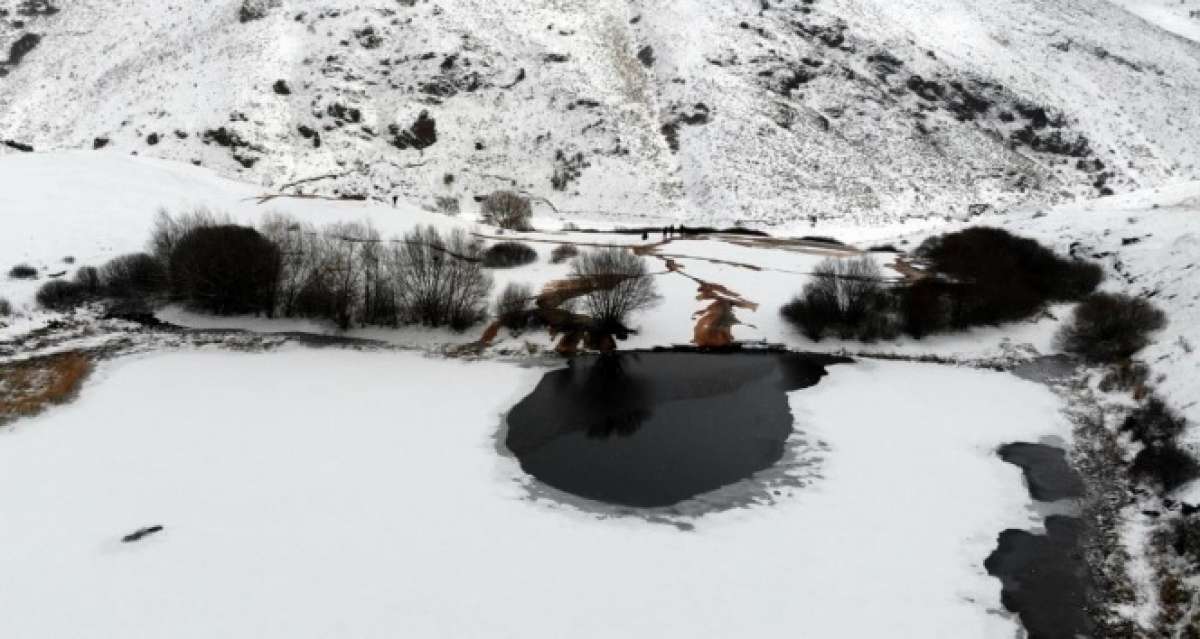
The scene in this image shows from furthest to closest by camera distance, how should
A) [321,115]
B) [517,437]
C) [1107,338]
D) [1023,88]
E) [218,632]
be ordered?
1. [1023,88]
2. [321,115]
3. [1107,338]
4. [517,437]
5. [218,632]

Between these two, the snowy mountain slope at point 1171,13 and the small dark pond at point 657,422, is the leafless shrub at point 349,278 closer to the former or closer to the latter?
the small dark pond at point 657,422

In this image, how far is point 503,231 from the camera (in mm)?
47312

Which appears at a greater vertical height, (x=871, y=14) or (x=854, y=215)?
(x=871, y=14)

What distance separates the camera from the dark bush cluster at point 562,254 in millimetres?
38625

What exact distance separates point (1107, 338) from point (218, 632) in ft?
110

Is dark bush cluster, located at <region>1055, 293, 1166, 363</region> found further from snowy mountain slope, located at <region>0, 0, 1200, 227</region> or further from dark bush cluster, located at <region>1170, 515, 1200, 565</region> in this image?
snowy mountain slope, located at <region>0, 0, 1200, 227</region>

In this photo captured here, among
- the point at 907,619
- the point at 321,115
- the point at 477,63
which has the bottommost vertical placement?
the point at 907,619

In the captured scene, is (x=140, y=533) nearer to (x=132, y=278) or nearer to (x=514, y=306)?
(x=514, y=306)

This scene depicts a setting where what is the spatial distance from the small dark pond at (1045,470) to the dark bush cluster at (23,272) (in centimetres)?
4121

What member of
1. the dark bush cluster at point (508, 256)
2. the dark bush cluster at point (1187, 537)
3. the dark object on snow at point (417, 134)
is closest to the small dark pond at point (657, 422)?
the dark bush cluster at point (1187, 537)

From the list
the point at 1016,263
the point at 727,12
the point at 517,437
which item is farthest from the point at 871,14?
the point at 517,437

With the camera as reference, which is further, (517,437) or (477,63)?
(477,63)

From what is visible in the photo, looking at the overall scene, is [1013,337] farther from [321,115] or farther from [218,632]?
[321,115]

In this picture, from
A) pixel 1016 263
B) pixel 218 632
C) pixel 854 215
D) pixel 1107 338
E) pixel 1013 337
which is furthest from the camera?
pixel 854 215
